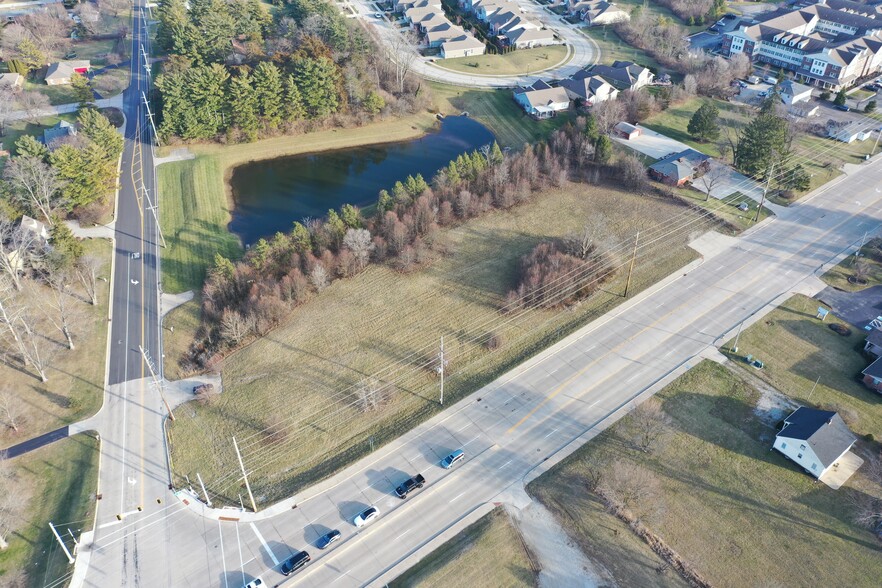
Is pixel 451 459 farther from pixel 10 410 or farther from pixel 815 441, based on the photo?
pixel 10 410

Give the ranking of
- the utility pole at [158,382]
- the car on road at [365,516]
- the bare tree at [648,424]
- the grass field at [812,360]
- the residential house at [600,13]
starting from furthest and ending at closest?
the residential house at [600,13]
the grass field at [812,360]
the utility pole at [158,382]
the bare tree at [648,424]
the car on road at [365,516]

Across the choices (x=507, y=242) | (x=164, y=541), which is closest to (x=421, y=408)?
(x=164, y=541)

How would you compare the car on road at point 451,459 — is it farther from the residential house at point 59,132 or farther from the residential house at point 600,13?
the residential house at point 600,13

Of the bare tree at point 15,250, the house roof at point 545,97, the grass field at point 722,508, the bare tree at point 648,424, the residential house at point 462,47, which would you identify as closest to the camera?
the grass field at point 722,508

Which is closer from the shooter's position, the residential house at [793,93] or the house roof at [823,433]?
the house roof at [823,433]

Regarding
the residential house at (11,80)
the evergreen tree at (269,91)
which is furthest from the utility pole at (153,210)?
the residential house at (11,80)

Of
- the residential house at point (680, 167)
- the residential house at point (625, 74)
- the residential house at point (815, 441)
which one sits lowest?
the residential house at point (815, 441)
